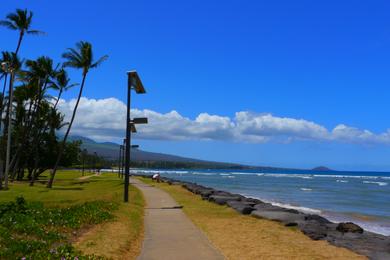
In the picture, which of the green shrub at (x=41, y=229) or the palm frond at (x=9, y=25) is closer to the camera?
the green shrub at (x=41, y=229)

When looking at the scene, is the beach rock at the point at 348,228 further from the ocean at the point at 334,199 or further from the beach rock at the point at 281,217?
the ocean at the point at 334,199

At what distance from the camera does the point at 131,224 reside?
12.9 meters

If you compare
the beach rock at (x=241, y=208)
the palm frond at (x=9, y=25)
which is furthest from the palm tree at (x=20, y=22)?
the beach rock at (x=241, y=208)

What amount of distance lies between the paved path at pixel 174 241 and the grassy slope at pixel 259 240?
30 cm

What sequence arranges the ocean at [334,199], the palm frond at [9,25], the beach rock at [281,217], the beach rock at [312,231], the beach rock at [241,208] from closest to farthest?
1. the beach rock at [312,231]
2. the beach rock at [281,217]
3. the beach rock at [241,208]
4. the ocean at [334,199]
5. the palm frond at [9,25]

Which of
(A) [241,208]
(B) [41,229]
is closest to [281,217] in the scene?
(A) [241,208]

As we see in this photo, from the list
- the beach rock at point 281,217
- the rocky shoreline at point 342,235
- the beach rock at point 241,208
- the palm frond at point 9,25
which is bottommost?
the rocky shoreline at point 342,235

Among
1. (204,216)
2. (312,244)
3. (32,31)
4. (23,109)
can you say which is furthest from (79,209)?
(23,109)

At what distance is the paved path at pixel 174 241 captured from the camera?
8.66 m

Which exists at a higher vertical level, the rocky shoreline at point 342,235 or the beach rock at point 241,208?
the beach rock at point 241,208

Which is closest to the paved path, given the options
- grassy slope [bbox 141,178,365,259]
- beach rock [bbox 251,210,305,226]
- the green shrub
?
grassy slope [bbox 141,178,365,259]

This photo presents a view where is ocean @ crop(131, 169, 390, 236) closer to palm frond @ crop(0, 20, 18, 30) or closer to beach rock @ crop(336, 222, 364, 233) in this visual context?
beach rock @ crop(336, 222, 364, 233)

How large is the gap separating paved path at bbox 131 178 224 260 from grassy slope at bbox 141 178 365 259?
0.30 m

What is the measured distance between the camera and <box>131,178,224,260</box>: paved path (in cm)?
866
